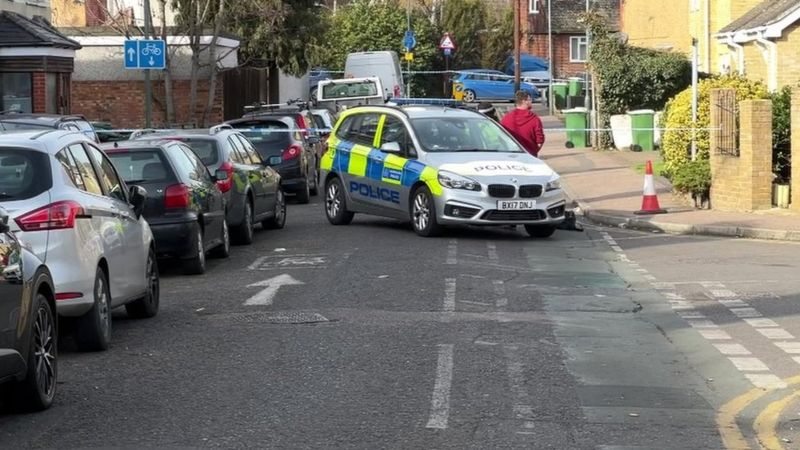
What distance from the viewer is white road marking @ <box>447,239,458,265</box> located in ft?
54.2

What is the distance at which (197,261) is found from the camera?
51.7ft

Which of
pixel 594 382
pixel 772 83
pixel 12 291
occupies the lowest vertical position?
pixel 594 382

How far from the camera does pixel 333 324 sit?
11.9 m

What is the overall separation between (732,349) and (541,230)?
889 centimetres

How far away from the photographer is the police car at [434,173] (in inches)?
742

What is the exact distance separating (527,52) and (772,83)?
51146 mm

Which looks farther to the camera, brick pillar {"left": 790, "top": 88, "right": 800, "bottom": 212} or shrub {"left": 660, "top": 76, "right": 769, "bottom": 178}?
shrub {"left": 660, "top": 76, "right": 769, "bottom": 178}

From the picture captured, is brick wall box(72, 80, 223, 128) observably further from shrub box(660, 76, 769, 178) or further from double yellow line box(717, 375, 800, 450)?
double yellow line box(717, 375, 800, 450)

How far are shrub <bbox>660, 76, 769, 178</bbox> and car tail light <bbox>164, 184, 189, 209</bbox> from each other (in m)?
11.6

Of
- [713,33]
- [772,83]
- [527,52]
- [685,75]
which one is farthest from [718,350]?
[527,52]

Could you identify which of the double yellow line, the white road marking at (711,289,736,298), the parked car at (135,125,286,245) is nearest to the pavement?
the parked car at (135,125,286,245)

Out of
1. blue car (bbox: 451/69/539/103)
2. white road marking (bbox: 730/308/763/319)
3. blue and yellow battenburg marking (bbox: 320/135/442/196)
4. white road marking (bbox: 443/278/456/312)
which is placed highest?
blue car (bbox: 451/69/539/103)

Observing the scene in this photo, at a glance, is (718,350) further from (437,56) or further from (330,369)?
(437,56)

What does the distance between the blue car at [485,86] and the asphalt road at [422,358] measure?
49863 millimetres
